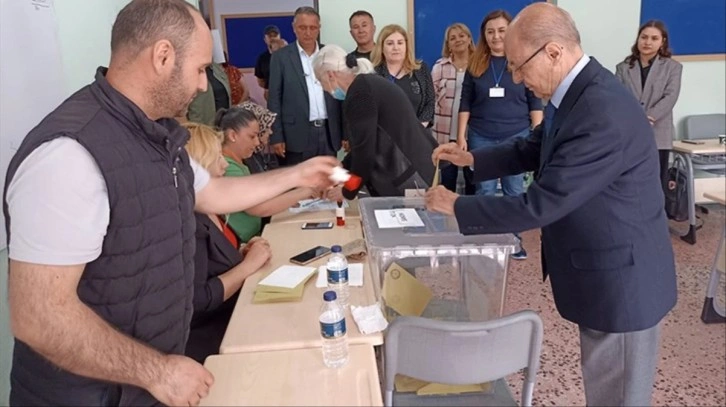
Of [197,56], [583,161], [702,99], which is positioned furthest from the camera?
[702,99]

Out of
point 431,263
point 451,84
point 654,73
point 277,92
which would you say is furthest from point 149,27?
point 654,73

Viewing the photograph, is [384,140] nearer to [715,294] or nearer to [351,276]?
[351,276]

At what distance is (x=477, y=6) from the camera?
4.04 meters

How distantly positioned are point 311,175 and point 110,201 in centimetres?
69

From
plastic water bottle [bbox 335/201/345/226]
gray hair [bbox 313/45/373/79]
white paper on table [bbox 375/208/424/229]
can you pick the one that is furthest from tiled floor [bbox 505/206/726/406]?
gray hair [bbox 313/45/373/79]

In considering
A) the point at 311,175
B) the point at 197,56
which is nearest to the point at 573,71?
the point at 311,175

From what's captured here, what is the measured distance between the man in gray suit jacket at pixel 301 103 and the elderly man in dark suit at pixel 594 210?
2070 millimetres

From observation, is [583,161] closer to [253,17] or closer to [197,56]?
[197,56]

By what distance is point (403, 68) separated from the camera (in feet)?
11.0

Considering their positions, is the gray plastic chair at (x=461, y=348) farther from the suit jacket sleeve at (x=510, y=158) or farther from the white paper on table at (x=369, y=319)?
the suit jacket sleeve at (x=510, y=158)

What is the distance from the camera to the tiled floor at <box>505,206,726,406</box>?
2004 millimetres

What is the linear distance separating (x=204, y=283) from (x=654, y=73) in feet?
10.8

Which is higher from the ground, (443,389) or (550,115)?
(550,115)

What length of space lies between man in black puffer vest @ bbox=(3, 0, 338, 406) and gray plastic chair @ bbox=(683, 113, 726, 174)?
85.3 inches
